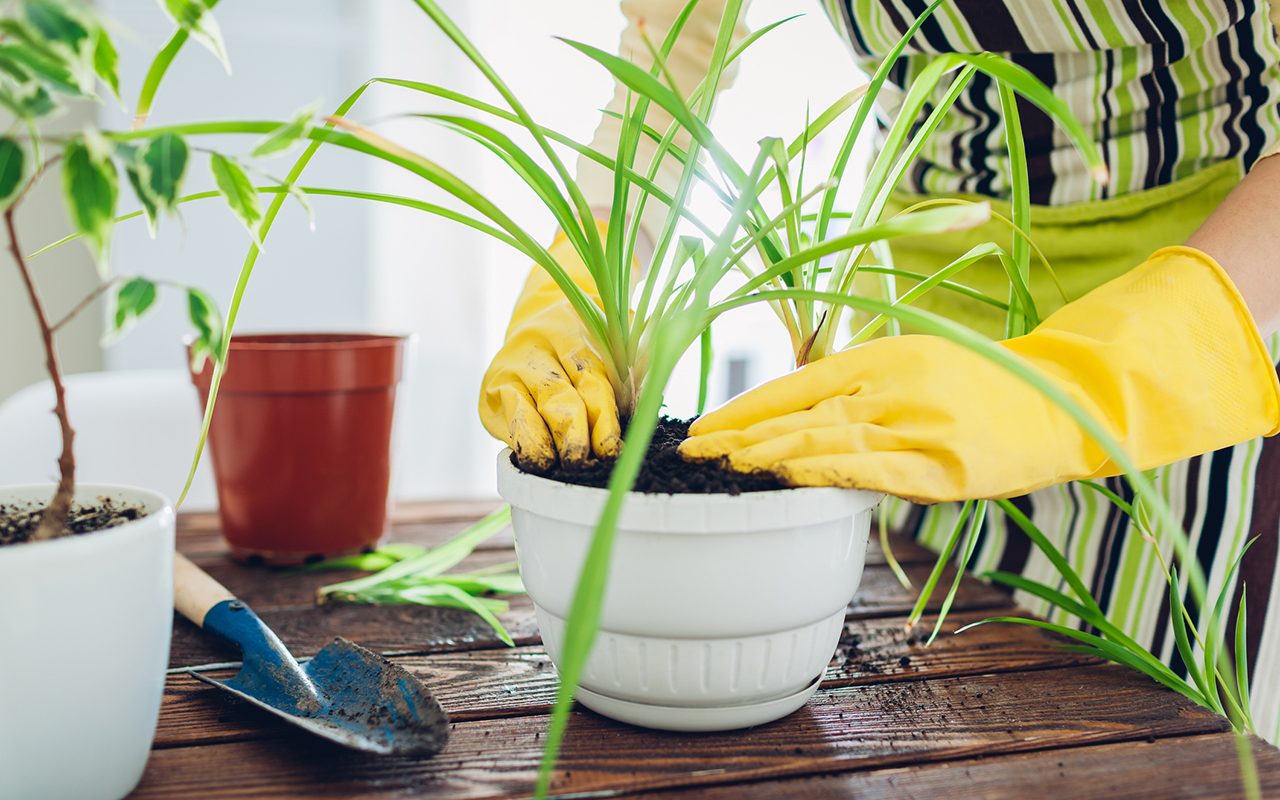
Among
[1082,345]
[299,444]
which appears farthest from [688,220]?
[299,444]

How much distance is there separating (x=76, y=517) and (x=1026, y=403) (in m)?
0.50

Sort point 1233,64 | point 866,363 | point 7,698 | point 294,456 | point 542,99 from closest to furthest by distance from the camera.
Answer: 1. point 7,698
2. point 866,363
3. point 1233,64
4. point 294,456
5. point 542,99

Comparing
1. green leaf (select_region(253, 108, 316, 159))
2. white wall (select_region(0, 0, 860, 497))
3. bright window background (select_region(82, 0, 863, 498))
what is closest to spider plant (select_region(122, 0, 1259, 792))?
green leaf (select_region(253, 108, 316, 159))

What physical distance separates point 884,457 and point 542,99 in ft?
5.55

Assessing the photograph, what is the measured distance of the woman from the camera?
0.49 metres

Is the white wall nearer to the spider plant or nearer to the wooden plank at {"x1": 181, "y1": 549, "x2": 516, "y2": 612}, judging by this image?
the wooden plank at {"x1": 181, "y1": 549, "x2": 516, "y2": 612}

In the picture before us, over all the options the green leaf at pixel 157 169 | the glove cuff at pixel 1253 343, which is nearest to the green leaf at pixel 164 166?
the green leaf at pixel 157 169

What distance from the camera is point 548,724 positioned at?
521 millimetres

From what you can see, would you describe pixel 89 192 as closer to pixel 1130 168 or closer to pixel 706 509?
pixel 706 509

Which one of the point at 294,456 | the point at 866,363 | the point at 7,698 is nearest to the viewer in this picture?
the point at 7,698

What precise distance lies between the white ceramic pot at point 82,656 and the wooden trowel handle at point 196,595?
187 millimetres

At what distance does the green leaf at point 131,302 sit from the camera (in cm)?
40

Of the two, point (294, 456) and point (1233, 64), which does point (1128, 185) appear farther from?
point (294, 456)

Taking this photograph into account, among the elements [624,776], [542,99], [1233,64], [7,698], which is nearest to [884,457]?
[624,776]
